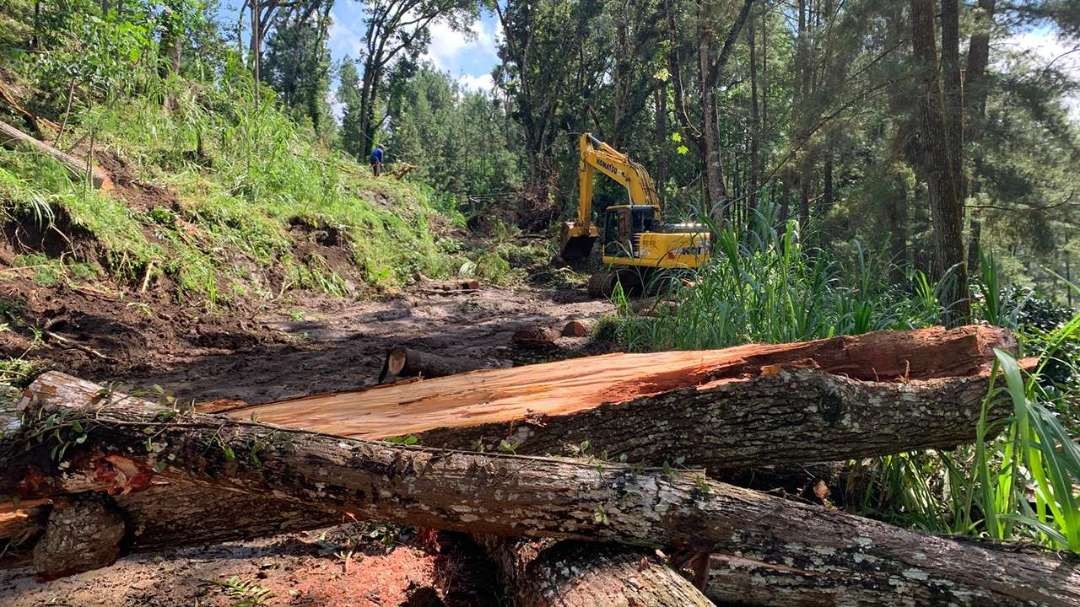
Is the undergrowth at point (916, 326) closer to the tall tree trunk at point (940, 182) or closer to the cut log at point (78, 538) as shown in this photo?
the tall tree trunk at point (940, 182)

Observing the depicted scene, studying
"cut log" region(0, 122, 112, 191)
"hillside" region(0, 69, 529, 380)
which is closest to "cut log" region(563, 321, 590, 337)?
"hillside" region(0, 69, 529, 380)

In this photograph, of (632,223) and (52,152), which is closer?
(52,152)

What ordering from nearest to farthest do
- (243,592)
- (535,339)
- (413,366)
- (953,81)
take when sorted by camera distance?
(243,592)
(413,366)
(535,339)
(953,81)

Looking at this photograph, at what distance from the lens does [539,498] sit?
1.96 meters

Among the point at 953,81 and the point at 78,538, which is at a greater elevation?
the point at 953,81

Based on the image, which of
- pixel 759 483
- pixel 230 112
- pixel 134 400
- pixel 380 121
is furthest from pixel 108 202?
pixel 380 121

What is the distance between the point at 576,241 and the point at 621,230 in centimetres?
283

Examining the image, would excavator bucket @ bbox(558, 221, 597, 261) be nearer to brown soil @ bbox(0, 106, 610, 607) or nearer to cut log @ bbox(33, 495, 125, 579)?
brown soil @ bbox(0, 106, 610, 607)

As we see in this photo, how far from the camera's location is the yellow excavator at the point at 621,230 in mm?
11844

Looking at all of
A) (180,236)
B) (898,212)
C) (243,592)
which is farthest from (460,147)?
(243,592)

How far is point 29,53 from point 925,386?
35.4ft

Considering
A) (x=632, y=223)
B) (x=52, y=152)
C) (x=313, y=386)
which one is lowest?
(x=313, y=386)

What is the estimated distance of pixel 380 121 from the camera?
32219mm

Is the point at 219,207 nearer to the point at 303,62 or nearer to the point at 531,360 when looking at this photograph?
the point at 531,360
